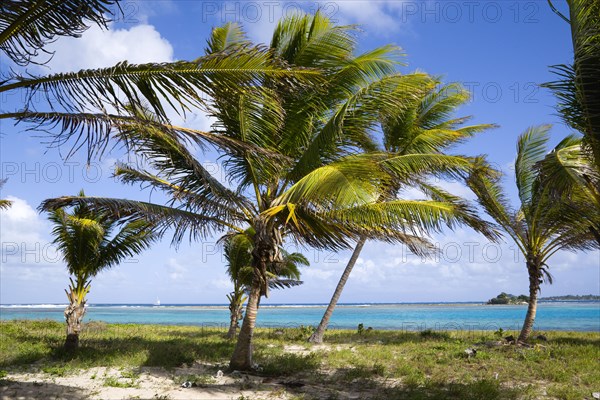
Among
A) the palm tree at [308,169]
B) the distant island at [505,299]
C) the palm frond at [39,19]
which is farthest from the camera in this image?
the distant island at [505,299]

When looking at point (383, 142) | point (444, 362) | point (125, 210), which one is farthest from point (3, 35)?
point (383, 142)

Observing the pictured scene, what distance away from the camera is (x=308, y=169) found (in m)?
9.65

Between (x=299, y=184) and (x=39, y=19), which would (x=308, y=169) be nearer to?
(x=299, y=184)

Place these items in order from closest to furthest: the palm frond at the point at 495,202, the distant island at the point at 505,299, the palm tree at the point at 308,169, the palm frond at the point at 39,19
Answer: the palm frond at the point at 39,19 → the palm tree at the point at 308,169 → the palm frond at the point at 495,202 → the distant island at the point at 505,299

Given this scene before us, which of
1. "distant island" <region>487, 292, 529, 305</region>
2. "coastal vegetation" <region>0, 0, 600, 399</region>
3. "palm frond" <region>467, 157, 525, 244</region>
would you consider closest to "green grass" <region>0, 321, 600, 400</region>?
"coastal vegetation" <region>0, 0, 600, 399</region>

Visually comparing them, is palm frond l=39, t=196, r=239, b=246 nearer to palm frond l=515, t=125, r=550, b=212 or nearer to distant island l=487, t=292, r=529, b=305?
palm frond l=515, t=125, r=550, b=212

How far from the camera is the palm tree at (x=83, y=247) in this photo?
1213 cm

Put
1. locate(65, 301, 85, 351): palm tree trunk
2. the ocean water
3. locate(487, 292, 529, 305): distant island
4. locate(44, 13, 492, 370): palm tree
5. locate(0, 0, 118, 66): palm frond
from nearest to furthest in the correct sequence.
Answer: locate(0, 0, 118, 66): palm frond < locate(44, 13, 492, 370): palm tree < locate(65, 301, 85, 351): palm tree trunk < the ocean water < locate(487, 292, 529, 305): distant island

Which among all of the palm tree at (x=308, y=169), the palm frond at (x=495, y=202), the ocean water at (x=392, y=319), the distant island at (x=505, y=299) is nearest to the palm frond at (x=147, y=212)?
the palm tree at (x=308, y=169)

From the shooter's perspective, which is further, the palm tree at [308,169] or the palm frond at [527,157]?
the palm frond at [527,157]

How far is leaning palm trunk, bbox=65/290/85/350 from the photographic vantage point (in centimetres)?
1193

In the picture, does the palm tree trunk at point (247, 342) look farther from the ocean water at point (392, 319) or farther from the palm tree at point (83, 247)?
the ocean water at point (392, 319)

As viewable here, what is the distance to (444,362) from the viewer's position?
1127 cm

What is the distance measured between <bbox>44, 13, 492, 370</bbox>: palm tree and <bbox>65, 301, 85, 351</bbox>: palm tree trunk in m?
4.24
